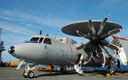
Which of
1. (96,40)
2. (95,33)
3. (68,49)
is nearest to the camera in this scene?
(95,33)

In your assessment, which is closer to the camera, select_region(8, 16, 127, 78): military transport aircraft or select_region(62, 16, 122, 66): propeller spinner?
select_region(8, 16, 127, 78): military transport aircraft

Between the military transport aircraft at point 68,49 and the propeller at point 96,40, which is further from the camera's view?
the propeller at point 96,40

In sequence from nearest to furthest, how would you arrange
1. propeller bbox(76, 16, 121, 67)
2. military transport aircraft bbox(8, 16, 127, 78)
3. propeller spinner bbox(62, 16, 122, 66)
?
military transport aircraft bbox(8, 16, 127, 78), propeller bbox(76, 16, 121, 67), propeller spinner bbox(62, 16, 122, 66)

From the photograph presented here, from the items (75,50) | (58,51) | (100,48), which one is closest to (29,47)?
(58,51)

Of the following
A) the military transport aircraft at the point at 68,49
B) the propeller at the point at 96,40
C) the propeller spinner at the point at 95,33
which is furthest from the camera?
the propeller spinner at the point at 95,33

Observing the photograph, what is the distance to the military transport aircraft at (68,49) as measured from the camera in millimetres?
14234

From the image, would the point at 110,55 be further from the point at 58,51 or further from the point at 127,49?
the point at 58,51

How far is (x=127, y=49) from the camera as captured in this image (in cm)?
2448

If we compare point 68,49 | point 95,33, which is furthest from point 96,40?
point 68,49

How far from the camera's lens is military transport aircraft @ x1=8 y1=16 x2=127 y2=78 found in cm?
1423

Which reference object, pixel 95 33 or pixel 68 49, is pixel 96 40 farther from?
pixel 68 49

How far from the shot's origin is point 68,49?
746 inches

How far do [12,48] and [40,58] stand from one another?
10.1ft

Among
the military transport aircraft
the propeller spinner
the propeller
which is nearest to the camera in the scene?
the military transport aircraft
